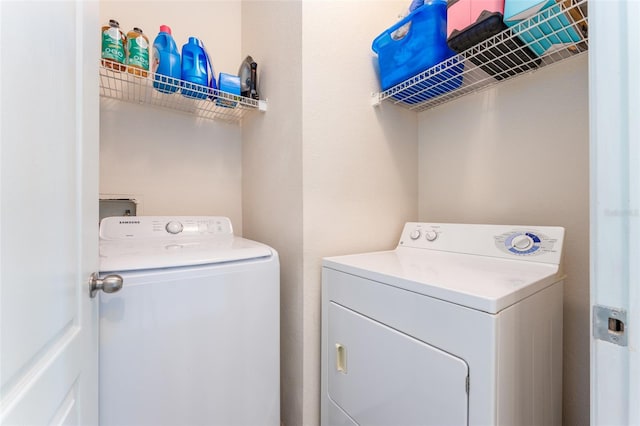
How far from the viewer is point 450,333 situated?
782mm

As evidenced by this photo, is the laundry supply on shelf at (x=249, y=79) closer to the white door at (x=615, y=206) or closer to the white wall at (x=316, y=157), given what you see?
the white wall at (x=316, y=157)

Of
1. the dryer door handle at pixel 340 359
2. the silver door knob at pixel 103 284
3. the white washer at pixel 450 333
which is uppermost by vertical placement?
the silver door knob at pixel 103 284

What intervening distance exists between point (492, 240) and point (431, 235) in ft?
0.93

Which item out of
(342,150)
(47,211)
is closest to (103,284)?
(47,211)

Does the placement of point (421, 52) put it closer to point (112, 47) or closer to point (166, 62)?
point (166, 62)

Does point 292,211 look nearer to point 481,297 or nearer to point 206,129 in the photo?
point 481,297

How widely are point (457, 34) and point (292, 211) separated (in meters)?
1.01

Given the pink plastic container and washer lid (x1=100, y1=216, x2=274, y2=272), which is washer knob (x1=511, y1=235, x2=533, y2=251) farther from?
washer lid (x1=100, y1=216, x2=274, y2=272)

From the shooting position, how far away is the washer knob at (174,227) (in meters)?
1.46

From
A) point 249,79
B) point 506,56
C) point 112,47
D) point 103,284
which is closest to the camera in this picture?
point 103,284

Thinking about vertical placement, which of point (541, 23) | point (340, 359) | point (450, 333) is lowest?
point (340, 359)

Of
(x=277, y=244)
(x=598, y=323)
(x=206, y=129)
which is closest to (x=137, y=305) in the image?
(x=277, y=244)

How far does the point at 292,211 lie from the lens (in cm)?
136

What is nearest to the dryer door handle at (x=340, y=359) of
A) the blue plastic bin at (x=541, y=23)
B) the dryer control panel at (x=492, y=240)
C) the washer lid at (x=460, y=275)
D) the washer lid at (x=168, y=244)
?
the washer lid at (x=460, y=275)
